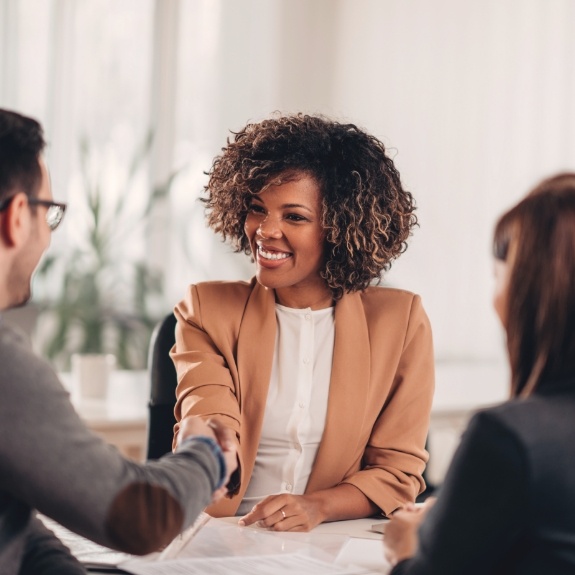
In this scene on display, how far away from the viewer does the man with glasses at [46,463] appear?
1205mm

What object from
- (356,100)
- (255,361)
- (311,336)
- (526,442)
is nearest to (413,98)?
(356,100)

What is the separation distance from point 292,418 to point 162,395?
1.19 ft

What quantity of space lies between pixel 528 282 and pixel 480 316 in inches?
135

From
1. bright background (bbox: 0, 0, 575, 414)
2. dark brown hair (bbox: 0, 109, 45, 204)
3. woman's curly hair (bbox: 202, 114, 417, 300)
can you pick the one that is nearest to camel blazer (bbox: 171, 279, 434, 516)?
woman's curly hair (bbox: 202, 114, 417, 300)

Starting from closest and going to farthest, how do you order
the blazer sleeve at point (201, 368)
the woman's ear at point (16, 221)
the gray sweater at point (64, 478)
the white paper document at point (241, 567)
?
the gray sweater at point (64, 478), the woman's ear at point (16, 221), the white paper document at point (241, 567), the blazer sleeve at point (201, 368)

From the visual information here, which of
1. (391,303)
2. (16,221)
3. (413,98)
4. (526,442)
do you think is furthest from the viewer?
(413,98)

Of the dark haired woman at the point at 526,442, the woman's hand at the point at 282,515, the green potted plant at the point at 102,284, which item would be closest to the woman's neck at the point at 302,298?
the woman's hand at the point at 282,515

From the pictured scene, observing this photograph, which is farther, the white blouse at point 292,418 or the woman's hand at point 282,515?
the white blouse at point 292,418

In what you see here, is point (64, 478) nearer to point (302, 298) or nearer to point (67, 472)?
point (67, 472)

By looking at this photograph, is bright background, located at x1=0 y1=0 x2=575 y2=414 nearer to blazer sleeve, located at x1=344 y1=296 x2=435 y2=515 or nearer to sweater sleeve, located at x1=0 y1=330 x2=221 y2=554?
blazer sleeve, located at x1=344 y1=296 x2=435 y2=515

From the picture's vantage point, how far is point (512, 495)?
1100 millimetres

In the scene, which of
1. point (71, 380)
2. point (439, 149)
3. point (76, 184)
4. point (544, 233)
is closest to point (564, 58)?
point (439, 149)

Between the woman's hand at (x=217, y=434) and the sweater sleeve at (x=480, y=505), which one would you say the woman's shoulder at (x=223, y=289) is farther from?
the sweater sleeve at (x=480, y=505)

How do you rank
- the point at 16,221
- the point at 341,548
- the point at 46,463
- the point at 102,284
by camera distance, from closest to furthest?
the point at 46,463
the point at 16,221
the point at 341,548
the point at 102,284
